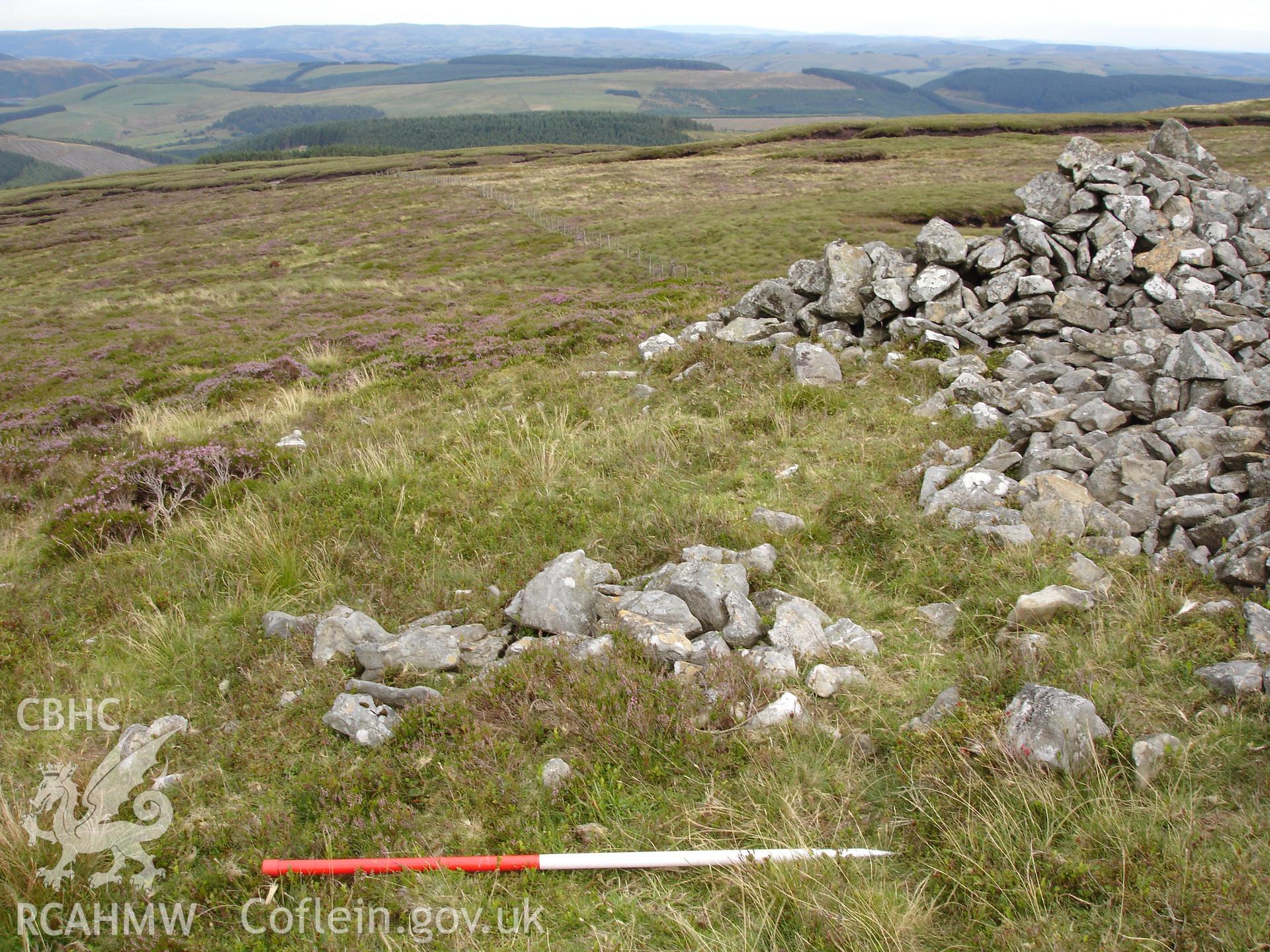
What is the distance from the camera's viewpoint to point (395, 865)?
433cm

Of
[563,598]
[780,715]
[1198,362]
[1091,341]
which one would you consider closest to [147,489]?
[563,598]

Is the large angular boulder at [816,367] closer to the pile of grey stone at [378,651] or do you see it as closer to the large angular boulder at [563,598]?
the large angular boulder at [563,598]

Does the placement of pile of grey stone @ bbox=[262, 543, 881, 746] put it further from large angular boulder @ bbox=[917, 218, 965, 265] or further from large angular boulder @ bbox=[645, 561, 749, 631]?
large angular boulder @ bbox=[917, 218, 965, 265]

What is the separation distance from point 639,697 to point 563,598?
1.58 meters

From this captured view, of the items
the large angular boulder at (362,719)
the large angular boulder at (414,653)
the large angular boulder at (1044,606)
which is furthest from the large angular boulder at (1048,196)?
the large angular boulder at (362,719)

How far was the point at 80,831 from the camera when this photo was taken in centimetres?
474

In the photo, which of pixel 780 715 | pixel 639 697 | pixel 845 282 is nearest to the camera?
pixel 780 715

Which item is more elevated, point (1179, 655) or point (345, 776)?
point (1179, 655)

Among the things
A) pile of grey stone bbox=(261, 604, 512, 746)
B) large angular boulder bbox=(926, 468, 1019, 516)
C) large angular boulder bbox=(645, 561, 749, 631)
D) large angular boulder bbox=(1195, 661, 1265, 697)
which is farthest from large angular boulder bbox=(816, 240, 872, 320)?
pile of grey stone bbox=(261, 604, 512, 746)

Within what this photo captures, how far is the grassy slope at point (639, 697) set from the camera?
392 centimetres

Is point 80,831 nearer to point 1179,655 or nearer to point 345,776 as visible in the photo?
point 345,776

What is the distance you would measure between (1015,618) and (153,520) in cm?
1015

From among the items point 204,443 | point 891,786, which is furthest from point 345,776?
point 204,443

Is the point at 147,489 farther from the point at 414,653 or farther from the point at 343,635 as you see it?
the point at 414,653
